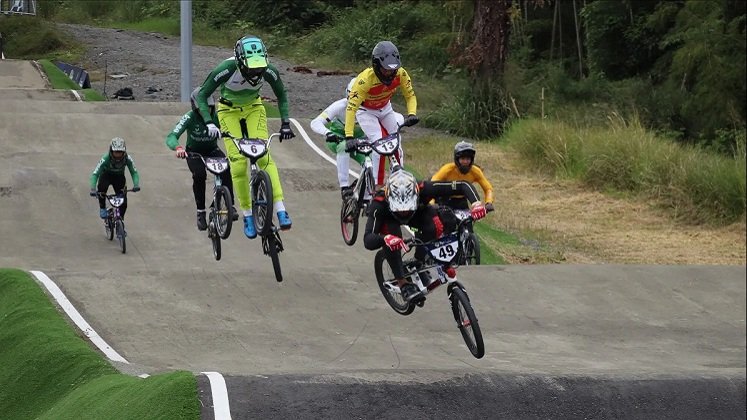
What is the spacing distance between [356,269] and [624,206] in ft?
17.2

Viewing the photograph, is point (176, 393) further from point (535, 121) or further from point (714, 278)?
point (714, 278)

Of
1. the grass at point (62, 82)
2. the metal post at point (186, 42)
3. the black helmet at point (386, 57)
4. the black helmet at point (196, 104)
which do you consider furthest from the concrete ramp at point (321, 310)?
the black helmet at point (386, 57)

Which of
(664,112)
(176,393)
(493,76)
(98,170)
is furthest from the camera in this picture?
(664,112)

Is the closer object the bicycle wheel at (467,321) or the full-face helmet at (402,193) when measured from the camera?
the full-face helmet at (402,193)

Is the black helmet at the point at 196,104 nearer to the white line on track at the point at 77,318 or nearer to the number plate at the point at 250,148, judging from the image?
the number plate at the point at 250,148

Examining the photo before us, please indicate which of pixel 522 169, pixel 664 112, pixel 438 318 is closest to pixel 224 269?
pixel 438 318

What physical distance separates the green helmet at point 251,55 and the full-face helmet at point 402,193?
1.66m

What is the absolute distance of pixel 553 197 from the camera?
18234 millimetres

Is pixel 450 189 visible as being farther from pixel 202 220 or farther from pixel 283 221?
pixel 202 220

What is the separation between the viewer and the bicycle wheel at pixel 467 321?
11914 mm

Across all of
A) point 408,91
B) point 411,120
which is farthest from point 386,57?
point 408,91

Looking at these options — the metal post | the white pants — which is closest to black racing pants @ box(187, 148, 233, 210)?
the metal post

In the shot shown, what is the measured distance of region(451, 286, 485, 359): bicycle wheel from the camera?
11.9 meters

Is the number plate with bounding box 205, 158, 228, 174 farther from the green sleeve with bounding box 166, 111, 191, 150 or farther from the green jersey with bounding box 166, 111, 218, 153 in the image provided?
the green sleeve with bounding box 166, 111, 191, 150
